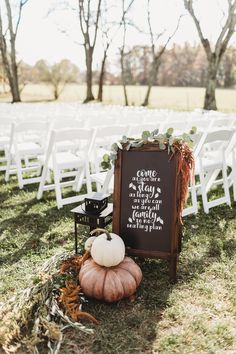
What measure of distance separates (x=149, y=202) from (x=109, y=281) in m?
0.86

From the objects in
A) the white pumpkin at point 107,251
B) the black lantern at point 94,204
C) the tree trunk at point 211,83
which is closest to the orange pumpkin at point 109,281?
the white pumpkin at point 107,251

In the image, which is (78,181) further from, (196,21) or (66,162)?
(196,21)

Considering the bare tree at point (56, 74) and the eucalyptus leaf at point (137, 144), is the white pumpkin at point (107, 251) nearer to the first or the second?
the eucalyptus leaf at point (137, 144)

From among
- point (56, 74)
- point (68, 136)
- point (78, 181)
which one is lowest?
point (78, 181)

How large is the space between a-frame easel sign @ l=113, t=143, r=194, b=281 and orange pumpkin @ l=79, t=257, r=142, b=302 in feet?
1.14

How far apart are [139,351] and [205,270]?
1336 millimetres

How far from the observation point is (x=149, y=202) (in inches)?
143

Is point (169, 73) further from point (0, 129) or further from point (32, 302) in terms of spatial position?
point (32, 302)

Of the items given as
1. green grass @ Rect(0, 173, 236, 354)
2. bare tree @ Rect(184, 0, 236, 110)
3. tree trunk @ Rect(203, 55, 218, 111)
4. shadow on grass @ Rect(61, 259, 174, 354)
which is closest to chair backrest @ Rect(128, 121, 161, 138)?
green grass @ Rect(0, 173, 236, 354)

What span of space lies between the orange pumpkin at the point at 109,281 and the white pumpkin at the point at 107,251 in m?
0.07

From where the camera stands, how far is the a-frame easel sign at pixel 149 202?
354cm

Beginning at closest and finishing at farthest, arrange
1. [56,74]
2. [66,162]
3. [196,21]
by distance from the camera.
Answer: [66,162] < [196,21] < [56,74]

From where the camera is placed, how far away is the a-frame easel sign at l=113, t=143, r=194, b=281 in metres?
3.54

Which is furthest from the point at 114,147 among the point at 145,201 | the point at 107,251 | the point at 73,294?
the point at 73,294
